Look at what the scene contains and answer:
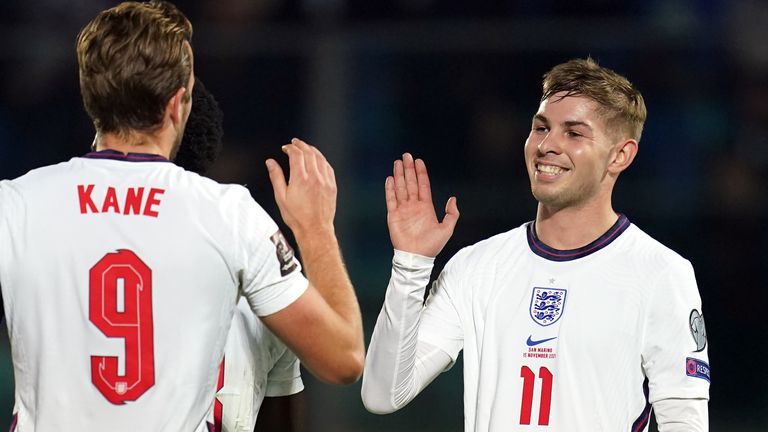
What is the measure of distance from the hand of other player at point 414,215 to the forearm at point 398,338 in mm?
44

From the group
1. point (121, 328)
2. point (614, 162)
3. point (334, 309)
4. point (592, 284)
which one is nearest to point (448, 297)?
point (592, 284)

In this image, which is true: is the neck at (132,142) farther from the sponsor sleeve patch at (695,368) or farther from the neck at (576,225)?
the sponsor sleeve patch at (695,368)

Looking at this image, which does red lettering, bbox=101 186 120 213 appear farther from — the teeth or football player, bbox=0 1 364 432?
the teeth

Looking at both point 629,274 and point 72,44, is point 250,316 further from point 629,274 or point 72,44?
point 72,44

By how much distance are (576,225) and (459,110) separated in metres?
4.29

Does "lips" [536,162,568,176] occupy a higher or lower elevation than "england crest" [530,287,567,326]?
higher

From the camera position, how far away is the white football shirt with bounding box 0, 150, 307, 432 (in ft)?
7.25

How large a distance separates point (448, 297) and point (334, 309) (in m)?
0.98

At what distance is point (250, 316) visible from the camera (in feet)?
9.16

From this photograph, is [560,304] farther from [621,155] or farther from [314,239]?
[314,239]

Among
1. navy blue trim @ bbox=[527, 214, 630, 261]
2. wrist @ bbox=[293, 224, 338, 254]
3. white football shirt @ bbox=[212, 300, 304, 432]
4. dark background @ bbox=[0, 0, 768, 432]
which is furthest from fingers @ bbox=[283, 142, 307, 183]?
dark background @ bbox=[0, 0, 768, 432]

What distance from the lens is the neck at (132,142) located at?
2314 mm

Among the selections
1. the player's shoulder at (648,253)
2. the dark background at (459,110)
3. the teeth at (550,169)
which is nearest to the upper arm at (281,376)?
the teeth at (550,169)

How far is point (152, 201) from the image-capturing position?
7.35ft
